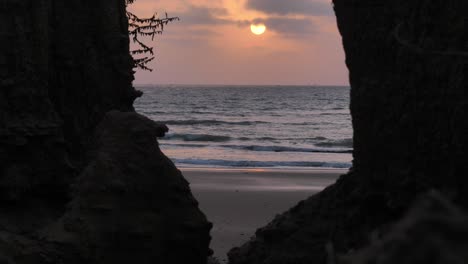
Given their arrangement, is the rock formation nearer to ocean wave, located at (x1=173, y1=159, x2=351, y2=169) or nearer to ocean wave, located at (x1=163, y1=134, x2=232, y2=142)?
ocean wave, located at (x1=173, y1=159, x2=351, y2=169)

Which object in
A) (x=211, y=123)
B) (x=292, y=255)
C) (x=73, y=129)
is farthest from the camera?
(x=211, y=123)

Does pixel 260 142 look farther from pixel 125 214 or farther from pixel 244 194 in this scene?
pixel 125 214

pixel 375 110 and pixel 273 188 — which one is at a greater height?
pixel 375 110

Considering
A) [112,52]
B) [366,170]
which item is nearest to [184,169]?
[112,52]

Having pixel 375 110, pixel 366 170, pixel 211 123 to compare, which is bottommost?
pixel 211 123

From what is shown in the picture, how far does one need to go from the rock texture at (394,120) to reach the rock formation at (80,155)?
39.2 inches

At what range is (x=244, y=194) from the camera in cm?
1486

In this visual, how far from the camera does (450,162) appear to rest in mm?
4172

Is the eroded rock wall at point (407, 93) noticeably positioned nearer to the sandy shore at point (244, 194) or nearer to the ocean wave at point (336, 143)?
the sandy shore at point (244, 194)

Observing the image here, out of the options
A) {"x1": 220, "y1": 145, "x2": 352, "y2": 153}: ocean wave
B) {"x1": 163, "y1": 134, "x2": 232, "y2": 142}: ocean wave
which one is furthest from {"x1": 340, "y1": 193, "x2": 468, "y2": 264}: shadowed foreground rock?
{"x1": 163, "y1": 134, "x2": 232, "y2": 142}: ocean wave

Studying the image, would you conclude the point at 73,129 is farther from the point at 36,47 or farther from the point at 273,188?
the point at 273,188

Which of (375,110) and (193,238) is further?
(193,238)

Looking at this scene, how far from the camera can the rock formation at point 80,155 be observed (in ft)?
16.6

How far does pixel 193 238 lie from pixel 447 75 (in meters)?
2.46
